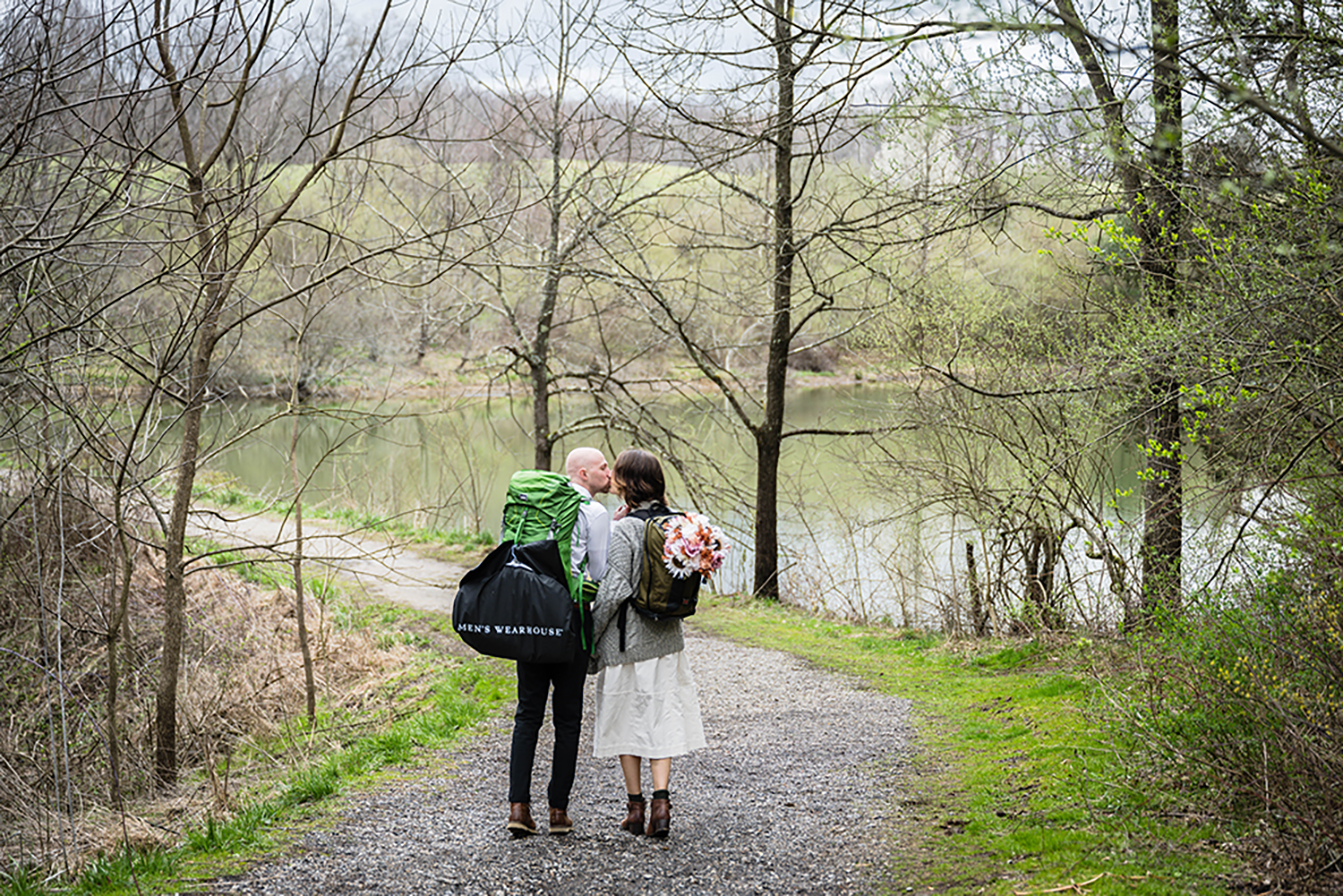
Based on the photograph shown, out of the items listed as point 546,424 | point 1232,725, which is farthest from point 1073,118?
point 546,424

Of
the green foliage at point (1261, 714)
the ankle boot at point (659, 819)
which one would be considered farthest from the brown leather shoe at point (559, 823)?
the green foliage at point (1261, 714)

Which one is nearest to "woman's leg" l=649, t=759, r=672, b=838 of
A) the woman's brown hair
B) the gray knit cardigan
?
the gray knit cardigan

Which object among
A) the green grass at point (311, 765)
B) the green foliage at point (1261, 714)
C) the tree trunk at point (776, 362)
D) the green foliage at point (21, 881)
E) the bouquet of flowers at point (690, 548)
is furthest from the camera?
the tree trunk at point (776, 362)

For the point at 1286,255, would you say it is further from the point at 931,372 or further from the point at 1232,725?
the point at 931,372

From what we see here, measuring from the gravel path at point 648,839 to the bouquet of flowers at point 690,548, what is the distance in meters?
1.25

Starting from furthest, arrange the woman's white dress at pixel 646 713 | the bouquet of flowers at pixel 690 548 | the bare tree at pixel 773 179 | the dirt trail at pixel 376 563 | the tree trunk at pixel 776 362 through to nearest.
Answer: the dirt trail at pixel 376 563 → the tree trunk at pixel 776 362 → the bare tree at pixel 773 179 → the woman's white dress at pixel 646 713 → the bouquet of flowers at pixel 690 548

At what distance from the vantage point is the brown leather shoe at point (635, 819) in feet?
15.9

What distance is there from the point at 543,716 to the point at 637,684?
0.44 meters

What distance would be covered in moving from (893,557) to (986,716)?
600 cm

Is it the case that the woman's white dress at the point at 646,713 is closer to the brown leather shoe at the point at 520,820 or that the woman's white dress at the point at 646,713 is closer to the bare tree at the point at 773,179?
the brown leather shoe at the point at 520,820

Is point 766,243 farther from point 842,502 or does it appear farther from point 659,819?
point 659,819

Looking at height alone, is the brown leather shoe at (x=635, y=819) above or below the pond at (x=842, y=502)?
below

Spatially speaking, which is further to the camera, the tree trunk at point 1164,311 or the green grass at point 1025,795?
the tree trunk at point 1164,311

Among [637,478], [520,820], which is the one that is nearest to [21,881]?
[520,820]
